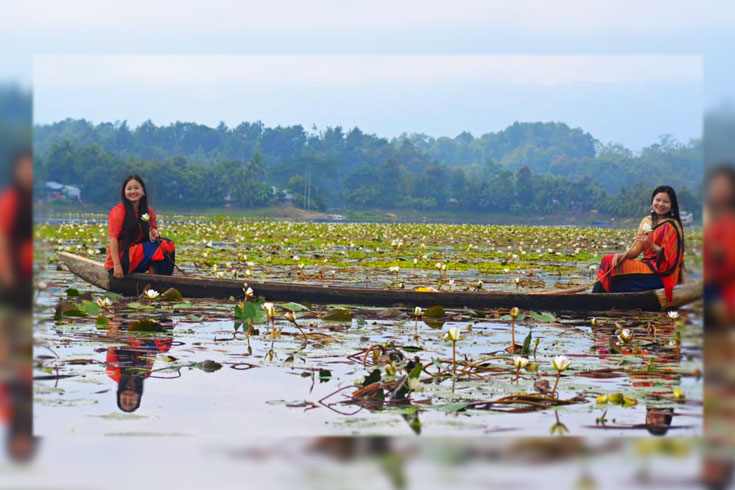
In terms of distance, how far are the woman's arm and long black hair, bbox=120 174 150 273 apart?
6 centimetres

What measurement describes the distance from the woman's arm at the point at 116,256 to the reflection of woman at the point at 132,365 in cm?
197

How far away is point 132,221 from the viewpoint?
21.6 ft

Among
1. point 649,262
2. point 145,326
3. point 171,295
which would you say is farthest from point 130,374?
point 649,262

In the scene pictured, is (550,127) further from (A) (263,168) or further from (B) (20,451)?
(B) (20,451)

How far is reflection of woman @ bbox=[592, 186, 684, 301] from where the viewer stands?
6219 mm

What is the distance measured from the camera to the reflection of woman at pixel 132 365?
343cm

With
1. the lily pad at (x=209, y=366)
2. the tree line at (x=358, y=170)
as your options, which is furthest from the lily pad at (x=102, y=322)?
the tree line at (x=358, y=170)

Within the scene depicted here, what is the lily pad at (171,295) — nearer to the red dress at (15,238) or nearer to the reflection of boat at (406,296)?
the reflection of boat at (406,296)

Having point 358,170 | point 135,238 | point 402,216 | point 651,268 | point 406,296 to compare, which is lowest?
point 406,296

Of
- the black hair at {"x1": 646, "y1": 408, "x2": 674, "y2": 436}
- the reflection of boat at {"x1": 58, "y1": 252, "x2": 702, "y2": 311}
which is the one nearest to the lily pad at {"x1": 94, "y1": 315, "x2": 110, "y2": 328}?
the reflection of boat at {"x1": 58, "y1": 252, "x2": 702, "y2": 311}

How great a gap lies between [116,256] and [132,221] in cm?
33

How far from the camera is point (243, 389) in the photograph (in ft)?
12.0

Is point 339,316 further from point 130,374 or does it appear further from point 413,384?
point 413,384

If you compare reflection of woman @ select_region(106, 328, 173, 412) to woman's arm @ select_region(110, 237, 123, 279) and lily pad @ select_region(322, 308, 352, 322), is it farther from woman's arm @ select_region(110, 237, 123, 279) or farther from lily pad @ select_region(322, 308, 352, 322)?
woman's arm @ select_region(110, 237, 123, 279)
